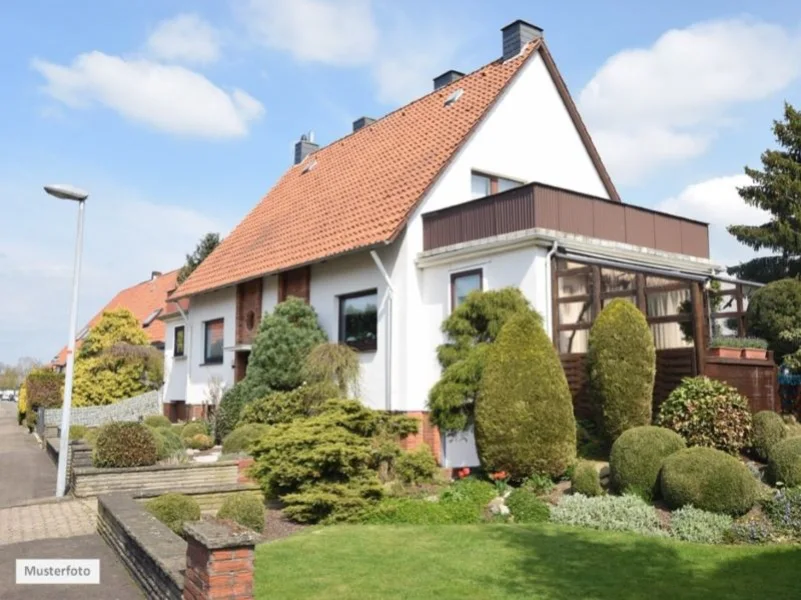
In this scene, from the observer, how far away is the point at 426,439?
15109mm

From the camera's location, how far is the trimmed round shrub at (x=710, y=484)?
366 inches

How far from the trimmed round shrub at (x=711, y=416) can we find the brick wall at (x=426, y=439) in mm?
4709

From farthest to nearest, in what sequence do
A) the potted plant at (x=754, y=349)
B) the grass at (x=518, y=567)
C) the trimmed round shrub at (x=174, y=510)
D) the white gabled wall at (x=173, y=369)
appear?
the white gabled wall at (x=173, y=369)
the potted plant at (x=754, y=349)
the trimmed round shrub at (x=174, y=510)
the grass at (x=518, y=567)

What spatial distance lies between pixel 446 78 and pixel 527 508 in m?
15.2

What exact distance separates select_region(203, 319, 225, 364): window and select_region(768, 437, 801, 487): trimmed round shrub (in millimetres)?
17192

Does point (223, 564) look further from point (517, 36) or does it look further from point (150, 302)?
point (150, 302)

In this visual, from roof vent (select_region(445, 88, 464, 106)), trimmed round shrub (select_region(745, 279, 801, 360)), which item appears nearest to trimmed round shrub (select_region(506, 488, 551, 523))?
trimmed round shrub (select_region(745, 279, 801, 360))

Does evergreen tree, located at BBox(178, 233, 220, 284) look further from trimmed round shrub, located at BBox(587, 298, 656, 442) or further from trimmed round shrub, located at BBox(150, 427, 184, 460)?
trimmed round shrub, located at BBox(587, 298, 656, 442)

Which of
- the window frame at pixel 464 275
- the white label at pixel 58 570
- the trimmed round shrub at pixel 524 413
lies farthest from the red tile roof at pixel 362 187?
the white label at pixel 58 570

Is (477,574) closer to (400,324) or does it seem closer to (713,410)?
(713,410)

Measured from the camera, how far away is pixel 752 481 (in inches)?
371

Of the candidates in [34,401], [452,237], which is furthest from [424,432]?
[34,401]

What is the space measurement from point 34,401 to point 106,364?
5.49 meters

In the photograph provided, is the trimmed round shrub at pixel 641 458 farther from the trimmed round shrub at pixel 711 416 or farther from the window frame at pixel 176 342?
the window frame at pixel 176 342
